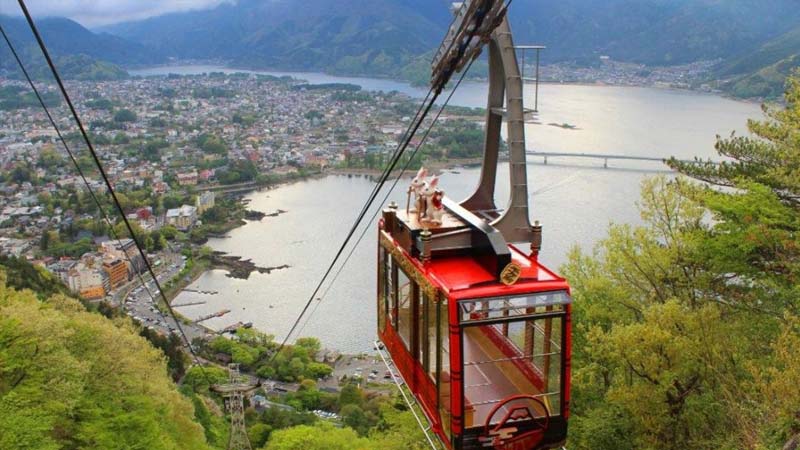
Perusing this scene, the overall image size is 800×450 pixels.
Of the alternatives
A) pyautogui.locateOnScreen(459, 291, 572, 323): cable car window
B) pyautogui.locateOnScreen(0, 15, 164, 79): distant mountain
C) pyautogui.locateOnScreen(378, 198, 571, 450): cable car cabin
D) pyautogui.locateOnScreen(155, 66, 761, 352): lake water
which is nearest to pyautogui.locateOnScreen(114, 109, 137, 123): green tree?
pyautogui.locateOnScreen(0, 15, 164, 79): distant mountain

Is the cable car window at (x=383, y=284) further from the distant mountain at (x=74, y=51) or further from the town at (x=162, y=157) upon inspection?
the distant mountain at (x=74, y=51)

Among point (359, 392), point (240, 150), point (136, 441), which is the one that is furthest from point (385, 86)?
point (136, 441)

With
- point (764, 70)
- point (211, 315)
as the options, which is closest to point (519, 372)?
point (211, 315)

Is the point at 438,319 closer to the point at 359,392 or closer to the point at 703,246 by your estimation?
the point at 703,246

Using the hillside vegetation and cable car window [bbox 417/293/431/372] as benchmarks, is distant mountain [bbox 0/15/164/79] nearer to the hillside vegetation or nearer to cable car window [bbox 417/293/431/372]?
the hillside vegetation

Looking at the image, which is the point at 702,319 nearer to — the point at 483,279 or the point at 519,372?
the point at 519,372

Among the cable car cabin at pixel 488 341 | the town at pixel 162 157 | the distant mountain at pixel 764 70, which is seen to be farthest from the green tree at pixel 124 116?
the cable car cabin at pixel 488 341

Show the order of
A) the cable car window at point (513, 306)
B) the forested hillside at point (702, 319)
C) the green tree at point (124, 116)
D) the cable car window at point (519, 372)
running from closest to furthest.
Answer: the cable car window at point (513, 306)
the cable car window at point (519, 372)
the forested hillside at point (702, 319)
the green tree at point (124, 116)
